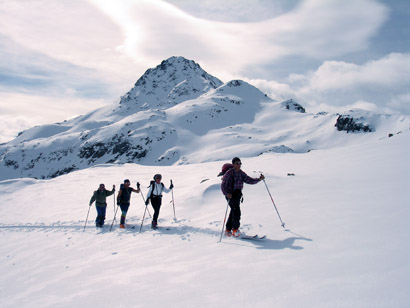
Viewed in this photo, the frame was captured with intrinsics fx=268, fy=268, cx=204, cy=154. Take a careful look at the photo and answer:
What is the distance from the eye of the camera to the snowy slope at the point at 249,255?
442cm

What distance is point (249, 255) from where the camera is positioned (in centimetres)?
641

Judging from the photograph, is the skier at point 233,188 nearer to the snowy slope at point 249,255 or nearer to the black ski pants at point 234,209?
the black ski pants at point 234,209

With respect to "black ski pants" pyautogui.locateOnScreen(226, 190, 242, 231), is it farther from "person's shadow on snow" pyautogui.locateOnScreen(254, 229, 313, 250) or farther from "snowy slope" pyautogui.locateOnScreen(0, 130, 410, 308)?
A: "person's shadow on snow" pyautogui.locateOnScreen(254, 229, 313, 250)

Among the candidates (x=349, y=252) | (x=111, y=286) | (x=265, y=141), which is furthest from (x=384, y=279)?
(x=265, y=141)

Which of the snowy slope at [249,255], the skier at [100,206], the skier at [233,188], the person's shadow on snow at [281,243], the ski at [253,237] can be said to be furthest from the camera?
the skier at [100,206]

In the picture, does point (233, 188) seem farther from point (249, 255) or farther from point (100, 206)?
point (100, 206)

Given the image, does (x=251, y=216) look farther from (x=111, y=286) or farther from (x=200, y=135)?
(x=200, y=135)

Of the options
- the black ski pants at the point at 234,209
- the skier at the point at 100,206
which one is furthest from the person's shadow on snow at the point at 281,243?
the skier at the point at 100,206

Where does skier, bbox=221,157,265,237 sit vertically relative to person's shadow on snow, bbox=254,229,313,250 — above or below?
above

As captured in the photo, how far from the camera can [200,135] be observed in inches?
6855

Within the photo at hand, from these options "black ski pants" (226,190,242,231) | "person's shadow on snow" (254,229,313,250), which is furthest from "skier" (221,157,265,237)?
"person's shadow on snow" (254,229,313,250)

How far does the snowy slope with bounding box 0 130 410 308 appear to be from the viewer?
14.5 ft

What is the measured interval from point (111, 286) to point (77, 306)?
0.78m

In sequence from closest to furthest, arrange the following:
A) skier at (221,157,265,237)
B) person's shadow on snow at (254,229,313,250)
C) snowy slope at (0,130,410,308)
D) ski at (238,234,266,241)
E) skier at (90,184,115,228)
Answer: snowy slope at (0,130,410,308) < person's shadow on snow at (254,229,313,250) < ski at (238,234,266,241) < skier at (221,157,265,237) < skier at (90,184,115,228)
